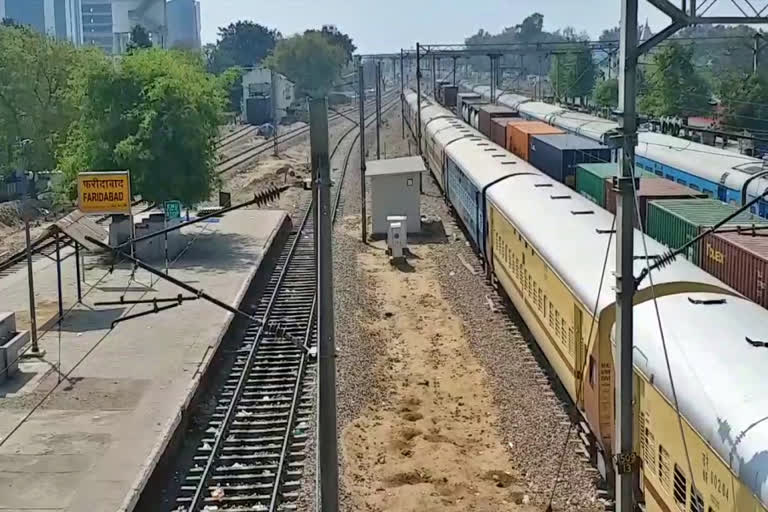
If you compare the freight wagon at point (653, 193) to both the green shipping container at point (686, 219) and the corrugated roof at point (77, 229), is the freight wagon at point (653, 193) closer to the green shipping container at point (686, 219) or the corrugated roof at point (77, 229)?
the green shipping container at point (686, 219)

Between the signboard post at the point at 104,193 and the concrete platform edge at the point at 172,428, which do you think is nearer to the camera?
the concrete platform edge at the point at 172,428

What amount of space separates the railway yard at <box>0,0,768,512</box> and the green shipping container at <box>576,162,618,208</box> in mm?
125

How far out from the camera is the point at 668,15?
7.61m

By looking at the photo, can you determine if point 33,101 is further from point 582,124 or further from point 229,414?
point 229,414

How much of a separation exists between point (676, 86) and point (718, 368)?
47.9 meters

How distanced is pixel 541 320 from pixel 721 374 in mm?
7600

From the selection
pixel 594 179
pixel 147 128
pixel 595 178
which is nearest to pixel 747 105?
pixel 594 179

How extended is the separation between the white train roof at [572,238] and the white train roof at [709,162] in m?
4.23

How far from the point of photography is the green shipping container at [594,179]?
23447 millimetres

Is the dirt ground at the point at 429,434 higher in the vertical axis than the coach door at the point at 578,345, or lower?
lower

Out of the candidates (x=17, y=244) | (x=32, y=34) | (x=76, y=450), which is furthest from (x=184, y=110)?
(x=32, y=34)

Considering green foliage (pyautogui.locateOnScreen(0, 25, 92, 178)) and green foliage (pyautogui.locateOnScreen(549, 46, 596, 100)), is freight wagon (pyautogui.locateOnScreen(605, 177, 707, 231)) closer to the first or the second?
green foliage (pyautogui.locateOnScreen(0, 25, 92, 178))

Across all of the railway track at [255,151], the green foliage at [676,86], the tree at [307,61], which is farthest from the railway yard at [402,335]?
the tree at [307,61]

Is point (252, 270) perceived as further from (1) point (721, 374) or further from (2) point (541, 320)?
(1) point (721, 374)
